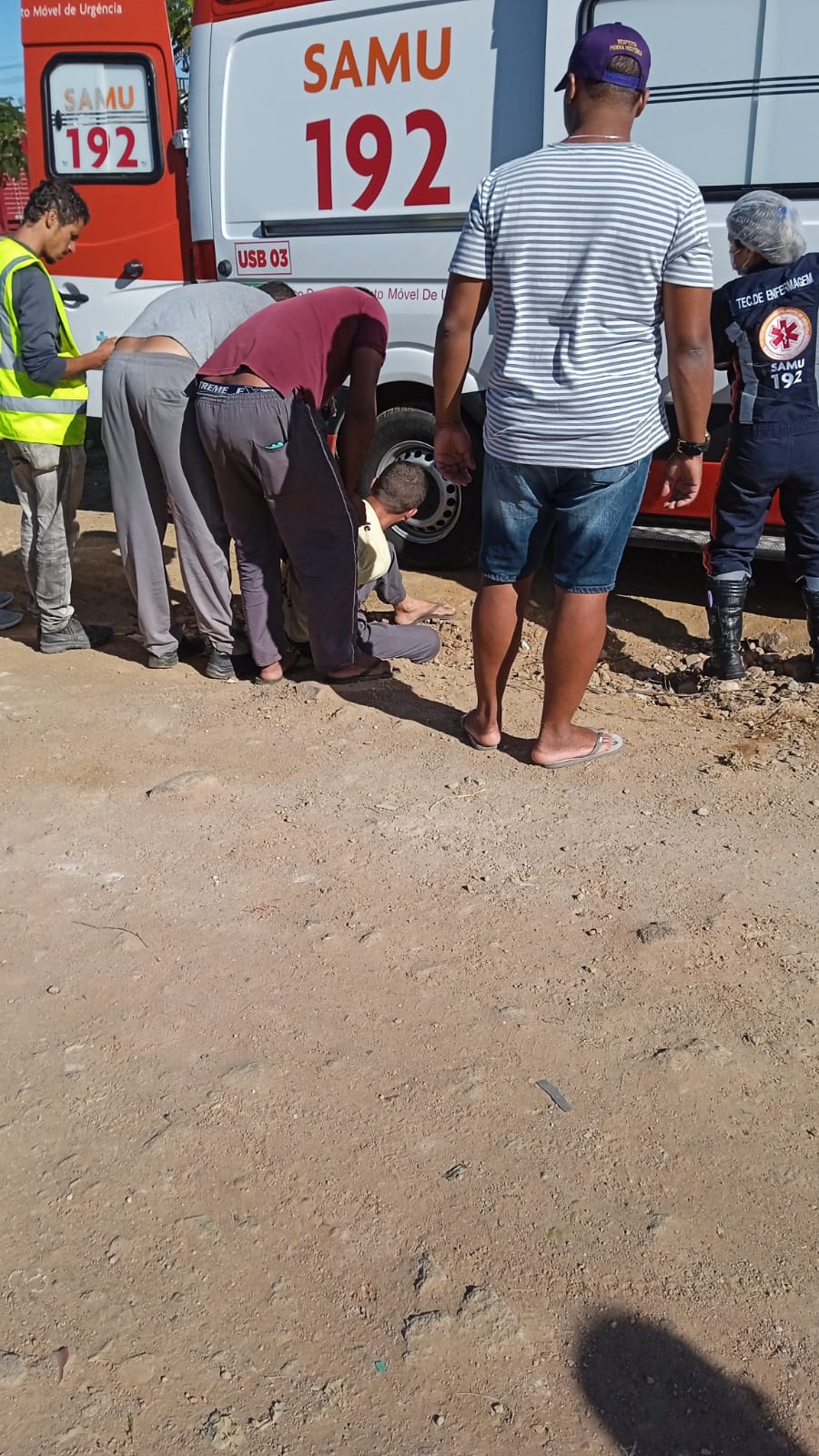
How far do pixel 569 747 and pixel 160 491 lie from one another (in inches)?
73.9

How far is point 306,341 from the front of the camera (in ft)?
13.0

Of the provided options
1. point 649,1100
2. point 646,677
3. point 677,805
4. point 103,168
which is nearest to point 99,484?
point 103,168

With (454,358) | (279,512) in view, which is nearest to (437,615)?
(279,512)

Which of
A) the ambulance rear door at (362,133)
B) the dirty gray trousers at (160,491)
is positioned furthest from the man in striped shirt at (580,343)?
the ambulance rear door at (362,133)

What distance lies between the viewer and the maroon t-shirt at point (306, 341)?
3.93 metres

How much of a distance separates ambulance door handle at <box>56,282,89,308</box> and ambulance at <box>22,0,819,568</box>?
0.5 inches

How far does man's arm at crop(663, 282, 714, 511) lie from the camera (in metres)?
3.05

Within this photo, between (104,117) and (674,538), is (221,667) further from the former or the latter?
(104,117)

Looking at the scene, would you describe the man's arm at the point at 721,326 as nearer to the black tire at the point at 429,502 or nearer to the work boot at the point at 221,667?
the black tire at the point at 429,502

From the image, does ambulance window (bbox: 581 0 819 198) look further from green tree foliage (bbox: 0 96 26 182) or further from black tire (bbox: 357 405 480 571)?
green tree foliage (bbox: 0 96 26 182)

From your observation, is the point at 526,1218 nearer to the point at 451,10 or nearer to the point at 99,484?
the point at 451,10

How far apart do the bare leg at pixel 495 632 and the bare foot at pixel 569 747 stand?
20 cm

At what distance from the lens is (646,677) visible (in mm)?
4617

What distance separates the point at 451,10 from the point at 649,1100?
14.6 ft
